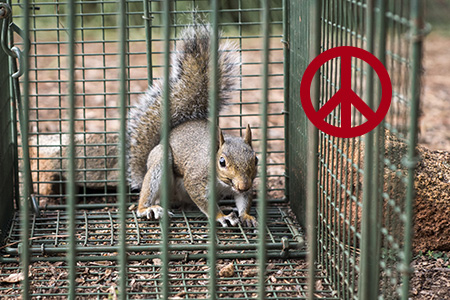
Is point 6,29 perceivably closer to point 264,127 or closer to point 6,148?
point 6,148

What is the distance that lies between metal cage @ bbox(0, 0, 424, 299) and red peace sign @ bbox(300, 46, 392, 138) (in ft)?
0.11

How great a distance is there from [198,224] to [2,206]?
1192 millimetres

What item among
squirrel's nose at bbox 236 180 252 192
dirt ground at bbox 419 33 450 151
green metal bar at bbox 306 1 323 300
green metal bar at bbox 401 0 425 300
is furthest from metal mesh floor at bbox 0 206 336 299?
dirt ground at bbox 419 33 450 151

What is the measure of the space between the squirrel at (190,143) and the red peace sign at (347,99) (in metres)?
0.74

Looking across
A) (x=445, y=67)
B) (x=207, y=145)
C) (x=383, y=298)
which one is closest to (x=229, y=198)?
(x=207, y=145)

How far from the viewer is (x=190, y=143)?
4488 millimetres

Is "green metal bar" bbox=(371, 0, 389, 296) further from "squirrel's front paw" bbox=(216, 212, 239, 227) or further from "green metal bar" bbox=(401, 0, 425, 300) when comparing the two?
"squirrel's front paw" bbox=(216, 212, 239, 227)

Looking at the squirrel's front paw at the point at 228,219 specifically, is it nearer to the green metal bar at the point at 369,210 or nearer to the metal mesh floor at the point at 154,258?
the metal mesh floor at the point at 154,258

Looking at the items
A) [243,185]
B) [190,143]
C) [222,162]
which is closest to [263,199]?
[243,185]

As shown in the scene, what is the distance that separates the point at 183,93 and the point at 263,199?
95.0 inches

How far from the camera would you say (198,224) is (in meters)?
4.30

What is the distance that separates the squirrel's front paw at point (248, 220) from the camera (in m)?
4.21

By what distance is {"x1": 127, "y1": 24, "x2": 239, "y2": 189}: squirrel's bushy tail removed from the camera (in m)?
4.53

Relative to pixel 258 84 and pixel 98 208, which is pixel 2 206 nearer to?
pixel 98 208
